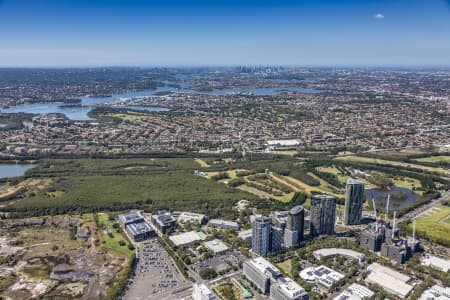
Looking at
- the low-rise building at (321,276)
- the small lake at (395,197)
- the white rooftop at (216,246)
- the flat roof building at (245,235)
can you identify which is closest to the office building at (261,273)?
the low-rise building at (321,276)

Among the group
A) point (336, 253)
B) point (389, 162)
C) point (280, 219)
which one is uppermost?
point (280, 219)

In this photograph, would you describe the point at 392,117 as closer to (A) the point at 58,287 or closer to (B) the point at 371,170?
(B) the point at 371,170

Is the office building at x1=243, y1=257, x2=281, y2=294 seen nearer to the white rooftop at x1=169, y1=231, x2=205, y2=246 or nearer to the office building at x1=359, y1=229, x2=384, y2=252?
the white rooftop at x1=169, y1=231, x2=205, y2=246

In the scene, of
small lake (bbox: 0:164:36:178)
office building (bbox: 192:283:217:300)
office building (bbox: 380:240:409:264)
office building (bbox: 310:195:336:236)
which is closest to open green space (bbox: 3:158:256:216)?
small lake (bbox: 0:164:36:178)

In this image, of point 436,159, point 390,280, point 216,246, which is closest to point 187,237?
point 216,246

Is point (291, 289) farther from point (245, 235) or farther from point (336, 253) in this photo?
point (245, 235)
